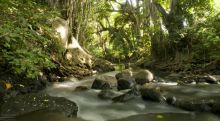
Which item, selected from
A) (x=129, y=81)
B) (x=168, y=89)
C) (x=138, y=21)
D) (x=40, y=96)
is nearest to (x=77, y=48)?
(x=129, y=81)

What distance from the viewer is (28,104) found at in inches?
161

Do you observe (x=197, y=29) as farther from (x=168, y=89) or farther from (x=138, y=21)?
(x=138, y=21)

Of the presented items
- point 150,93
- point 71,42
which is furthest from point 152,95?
point 71,42

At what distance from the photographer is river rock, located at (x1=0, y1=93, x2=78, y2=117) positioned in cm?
375

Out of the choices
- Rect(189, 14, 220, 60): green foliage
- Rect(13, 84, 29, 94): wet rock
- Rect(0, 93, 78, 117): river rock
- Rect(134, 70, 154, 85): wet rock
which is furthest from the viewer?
Rect(189, 14, 220, 60): green foliage

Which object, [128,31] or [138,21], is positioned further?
[128,31]

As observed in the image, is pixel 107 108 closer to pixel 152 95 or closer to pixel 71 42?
pixel 152 95

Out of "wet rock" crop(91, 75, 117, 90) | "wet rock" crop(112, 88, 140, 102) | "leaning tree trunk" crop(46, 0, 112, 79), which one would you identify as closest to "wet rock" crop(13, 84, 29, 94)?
"wet rock" crop(112, 88, 140, 102)

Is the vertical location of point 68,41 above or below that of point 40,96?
above

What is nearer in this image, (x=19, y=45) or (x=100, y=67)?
(x=19, y=45)

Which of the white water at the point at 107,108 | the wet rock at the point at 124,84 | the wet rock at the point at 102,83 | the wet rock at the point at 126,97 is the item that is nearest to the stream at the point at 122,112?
the white water at the point at 107,108

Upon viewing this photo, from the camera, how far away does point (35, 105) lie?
408cm

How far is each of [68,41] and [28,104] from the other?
→ 5.94 metres

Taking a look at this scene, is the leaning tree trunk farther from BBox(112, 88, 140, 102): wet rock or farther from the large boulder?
BBox(112, 88, 140, 102): wet rock
